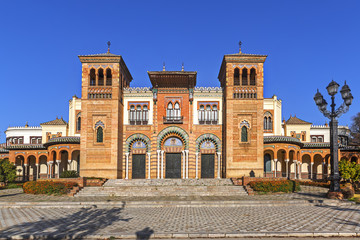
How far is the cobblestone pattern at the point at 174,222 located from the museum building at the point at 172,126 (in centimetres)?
1183

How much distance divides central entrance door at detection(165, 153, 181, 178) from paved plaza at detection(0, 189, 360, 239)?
11363mm

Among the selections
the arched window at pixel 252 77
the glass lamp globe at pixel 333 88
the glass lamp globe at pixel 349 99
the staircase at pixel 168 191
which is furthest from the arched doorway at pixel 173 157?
the glass lamp globe at pixel 349 99

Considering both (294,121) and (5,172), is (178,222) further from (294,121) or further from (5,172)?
(294,121)

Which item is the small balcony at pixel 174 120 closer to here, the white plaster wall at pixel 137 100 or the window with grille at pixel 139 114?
the white plaster wall at pixel 137 100

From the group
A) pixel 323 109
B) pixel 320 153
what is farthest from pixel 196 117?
pixel 320 153

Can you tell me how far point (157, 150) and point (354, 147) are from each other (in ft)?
67.3

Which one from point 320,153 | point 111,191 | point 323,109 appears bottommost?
point 111,191

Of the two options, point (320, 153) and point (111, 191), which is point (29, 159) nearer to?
point (111, 191)

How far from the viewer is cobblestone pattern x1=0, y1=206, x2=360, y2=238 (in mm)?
9164

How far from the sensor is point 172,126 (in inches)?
1064

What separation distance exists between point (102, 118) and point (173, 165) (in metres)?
7.05

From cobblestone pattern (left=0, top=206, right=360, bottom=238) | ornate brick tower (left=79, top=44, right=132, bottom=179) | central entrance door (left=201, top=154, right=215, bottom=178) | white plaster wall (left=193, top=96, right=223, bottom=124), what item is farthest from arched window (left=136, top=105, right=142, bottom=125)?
cobblestone pattern (left=0, top=206, right=360, bottom=238)

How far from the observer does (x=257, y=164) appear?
81.9 feet

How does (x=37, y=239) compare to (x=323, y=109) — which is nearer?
(x=37, y=239)
